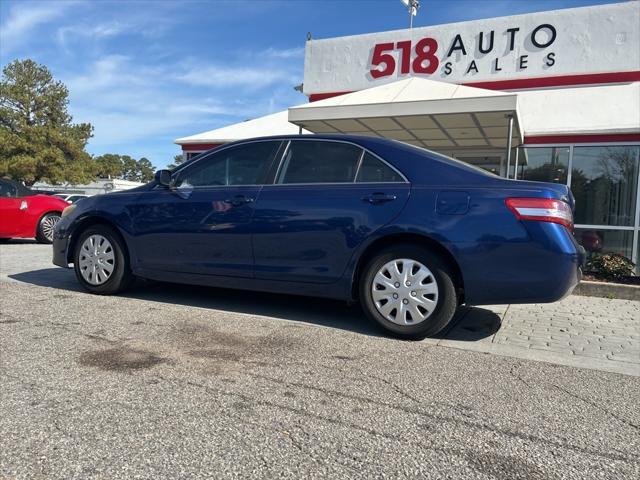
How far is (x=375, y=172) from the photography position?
13.9 ft

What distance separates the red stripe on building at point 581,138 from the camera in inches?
357

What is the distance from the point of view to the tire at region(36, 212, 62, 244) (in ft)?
35.1

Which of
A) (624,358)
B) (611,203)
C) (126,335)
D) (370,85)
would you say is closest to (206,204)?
(126,335)

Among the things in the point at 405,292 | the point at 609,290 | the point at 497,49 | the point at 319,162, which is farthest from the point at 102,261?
the point at 497,49

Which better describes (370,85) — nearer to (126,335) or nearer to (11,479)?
(126,335)

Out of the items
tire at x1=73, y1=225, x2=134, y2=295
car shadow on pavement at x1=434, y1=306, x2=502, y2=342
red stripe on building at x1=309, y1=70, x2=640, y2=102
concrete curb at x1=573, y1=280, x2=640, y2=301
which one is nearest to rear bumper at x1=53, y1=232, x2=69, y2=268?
tire at x1=73, y1=225, x2=134, y2=295

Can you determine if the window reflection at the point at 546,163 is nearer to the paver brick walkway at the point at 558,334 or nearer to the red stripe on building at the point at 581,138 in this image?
the red stripe on building at the point at 581,138

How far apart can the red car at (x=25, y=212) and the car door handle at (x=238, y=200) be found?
7092mm

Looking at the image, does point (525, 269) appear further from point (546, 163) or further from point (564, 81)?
point (564, 81)

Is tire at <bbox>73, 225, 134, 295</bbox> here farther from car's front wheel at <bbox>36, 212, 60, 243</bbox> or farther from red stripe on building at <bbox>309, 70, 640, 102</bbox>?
red stripe on building at <bbox>309, 70, 640, 102</bbox>

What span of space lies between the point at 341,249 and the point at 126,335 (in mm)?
1845

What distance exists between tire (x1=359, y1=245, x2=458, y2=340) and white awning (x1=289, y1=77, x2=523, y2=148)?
14.7 feet

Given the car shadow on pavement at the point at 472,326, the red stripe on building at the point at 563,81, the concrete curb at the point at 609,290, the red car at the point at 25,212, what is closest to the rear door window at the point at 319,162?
the car shadow on pavement at the point at 472,326

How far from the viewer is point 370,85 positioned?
13.2 meters
